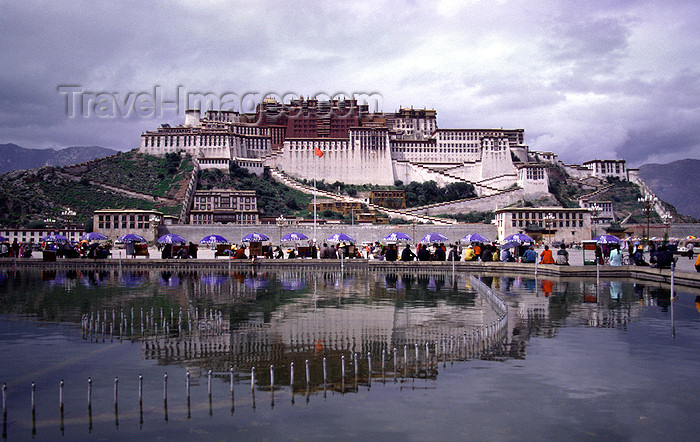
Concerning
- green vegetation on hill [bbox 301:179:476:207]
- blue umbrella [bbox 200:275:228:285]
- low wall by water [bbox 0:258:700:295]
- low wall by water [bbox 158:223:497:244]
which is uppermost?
green vegetation on hill [bbox 301:179:476:207]

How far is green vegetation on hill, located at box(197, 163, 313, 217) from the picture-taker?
256ft

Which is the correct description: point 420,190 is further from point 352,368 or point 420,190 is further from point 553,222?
point 352,368

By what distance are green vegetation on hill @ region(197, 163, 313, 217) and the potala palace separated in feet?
6.40

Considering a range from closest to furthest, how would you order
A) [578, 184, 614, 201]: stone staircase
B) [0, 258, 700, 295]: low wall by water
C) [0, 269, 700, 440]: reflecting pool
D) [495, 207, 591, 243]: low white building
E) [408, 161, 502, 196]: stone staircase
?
[0, 269, 700, 440]: reflecting pool < [0, 258, 700, 295]: low wall by water < [495, 207, 591, 243]: low white building < [408, 161, 502, 196]: stone staircase < [578, 184, 614, 201]: stone staircase

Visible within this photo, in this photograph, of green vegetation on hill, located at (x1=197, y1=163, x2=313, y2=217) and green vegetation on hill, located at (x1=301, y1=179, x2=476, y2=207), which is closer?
green vegetation on hill, located at (x1=197, y1=163, x2=313, y2=217)

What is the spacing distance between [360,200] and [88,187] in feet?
111

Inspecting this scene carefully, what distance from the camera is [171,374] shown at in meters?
9.96

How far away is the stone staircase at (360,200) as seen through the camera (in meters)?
72.6

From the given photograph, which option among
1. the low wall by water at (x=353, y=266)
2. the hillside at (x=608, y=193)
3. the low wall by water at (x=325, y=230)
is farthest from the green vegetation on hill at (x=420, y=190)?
the low wall by water at (x=353, y=266)

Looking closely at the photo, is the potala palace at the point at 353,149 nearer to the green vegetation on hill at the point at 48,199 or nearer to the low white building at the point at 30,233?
the green vegetation on hill at the point at 48,199

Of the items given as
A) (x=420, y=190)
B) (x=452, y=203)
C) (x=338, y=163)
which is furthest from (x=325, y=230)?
(x=338, y=163)

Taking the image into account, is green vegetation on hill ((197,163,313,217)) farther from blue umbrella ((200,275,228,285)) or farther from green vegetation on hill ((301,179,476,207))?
blue umbrella ((200,275,228,285))

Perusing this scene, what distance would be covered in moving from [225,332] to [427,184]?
254 ft

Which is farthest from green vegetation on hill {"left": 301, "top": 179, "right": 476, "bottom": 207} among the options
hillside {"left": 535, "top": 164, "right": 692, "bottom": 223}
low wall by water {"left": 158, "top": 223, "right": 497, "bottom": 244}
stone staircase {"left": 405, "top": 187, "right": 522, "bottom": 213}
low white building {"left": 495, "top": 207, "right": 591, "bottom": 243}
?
low white building {"left": 495, "top": 207, "right": 591, "bottom": 243}
